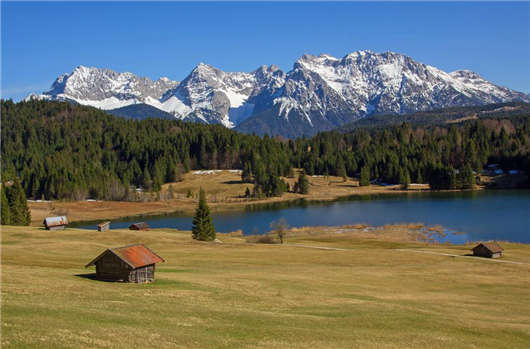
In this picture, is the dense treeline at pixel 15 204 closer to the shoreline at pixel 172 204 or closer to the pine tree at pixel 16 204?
the pine tree at pixel 16 204

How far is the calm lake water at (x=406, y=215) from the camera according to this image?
98.6m

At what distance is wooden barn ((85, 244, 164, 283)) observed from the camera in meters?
39.6

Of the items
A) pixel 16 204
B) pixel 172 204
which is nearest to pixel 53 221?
pixel 16 204

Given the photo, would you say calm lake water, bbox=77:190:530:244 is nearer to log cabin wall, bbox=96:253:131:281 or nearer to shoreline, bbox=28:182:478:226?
shoreline, bbox=28:182:478:226

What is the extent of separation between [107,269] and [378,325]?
23.2 meters

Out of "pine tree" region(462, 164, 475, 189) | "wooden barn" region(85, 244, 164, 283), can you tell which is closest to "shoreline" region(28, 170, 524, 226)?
"pine tree" region(462, 164, 475, 189)

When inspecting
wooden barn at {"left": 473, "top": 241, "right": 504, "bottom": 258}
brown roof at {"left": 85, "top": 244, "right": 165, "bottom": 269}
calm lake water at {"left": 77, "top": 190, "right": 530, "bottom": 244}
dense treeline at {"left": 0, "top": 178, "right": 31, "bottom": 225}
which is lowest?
wooden barn at {"left": 473, "top": 241, "right": 504, "bottom": 258}

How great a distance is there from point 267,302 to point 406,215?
9515 centimetres

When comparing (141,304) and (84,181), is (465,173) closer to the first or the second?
(84,181)

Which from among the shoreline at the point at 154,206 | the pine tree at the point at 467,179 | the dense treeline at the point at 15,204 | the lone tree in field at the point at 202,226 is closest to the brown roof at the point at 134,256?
the lone tree in field at the point at 202,226

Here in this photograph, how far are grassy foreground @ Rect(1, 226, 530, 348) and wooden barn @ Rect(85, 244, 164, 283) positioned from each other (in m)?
1.57

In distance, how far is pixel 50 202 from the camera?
178m

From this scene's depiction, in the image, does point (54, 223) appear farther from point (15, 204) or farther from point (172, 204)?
point (172, 204)

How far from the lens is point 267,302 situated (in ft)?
115
